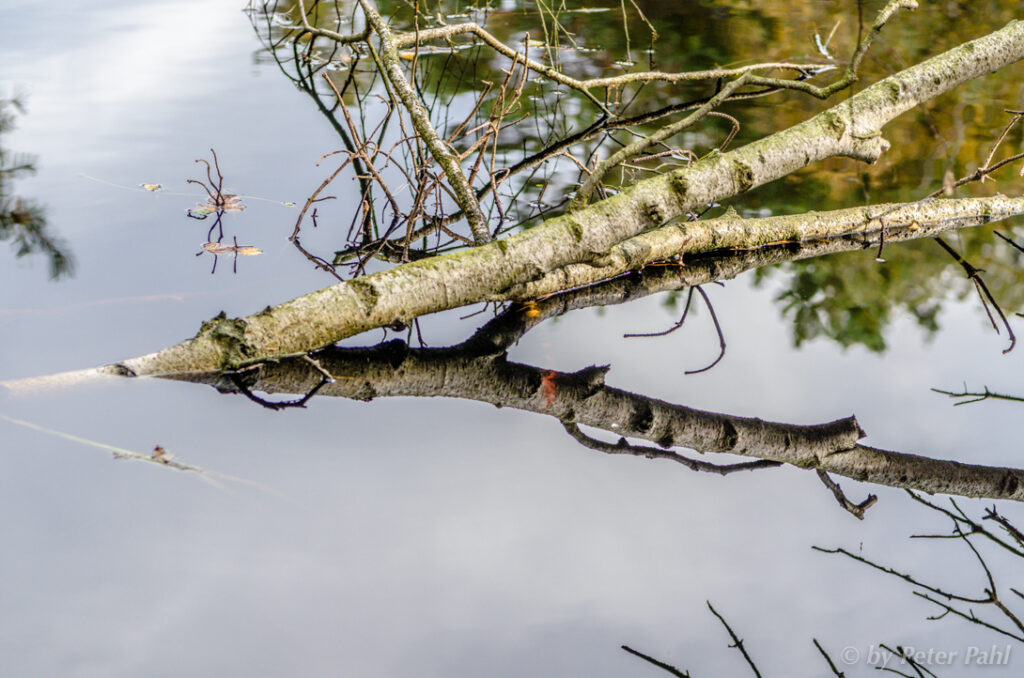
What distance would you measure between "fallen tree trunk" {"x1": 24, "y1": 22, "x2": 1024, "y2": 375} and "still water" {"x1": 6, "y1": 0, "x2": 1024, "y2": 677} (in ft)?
0.48

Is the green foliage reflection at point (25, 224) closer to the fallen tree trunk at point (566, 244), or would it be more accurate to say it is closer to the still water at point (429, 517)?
the still water at point (429, 517)

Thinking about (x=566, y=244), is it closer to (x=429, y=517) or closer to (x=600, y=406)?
(x=600, y=406)

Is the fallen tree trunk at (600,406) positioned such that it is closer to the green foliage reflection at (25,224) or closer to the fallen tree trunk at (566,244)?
the fallen tree trunk at (566,244)

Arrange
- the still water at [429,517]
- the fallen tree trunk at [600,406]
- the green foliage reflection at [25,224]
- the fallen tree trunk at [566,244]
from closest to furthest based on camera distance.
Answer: the still water at [429,517] → the fallen tree trunk at [600,406] → the fallen tree trunk at [566,244] → the green foliage reflection at [25,224]

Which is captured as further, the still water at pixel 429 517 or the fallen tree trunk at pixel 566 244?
the fallen tree trunk at pixel 566 244

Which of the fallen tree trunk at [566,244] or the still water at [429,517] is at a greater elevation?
the fallen tree trunk at [566,244]

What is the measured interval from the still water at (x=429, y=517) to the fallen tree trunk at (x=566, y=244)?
148 millimetres

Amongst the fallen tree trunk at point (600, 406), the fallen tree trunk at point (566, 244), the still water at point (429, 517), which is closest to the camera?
the still water at point (429, 517)

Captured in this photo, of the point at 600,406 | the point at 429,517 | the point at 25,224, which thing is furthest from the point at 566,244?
the point at 25,224

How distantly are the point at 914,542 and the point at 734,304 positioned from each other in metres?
1.10

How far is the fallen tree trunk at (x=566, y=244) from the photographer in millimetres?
2072

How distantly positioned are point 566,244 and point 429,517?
100cm

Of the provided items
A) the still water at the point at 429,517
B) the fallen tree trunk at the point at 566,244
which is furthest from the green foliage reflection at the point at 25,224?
the fallen tree trunk at the point at 566,244

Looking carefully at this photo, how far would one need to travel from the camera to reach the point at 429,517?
1702 millimetres
